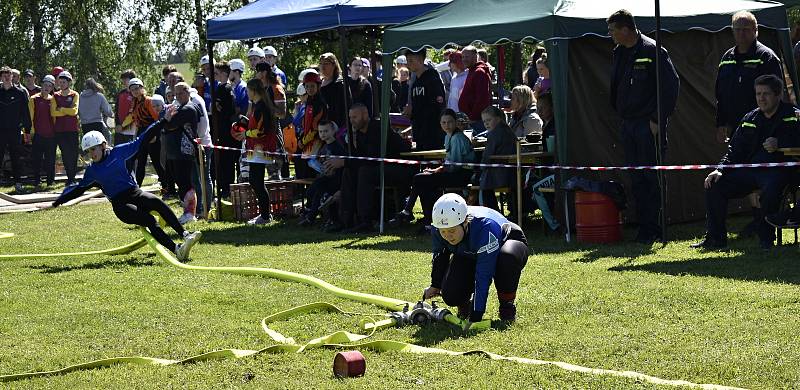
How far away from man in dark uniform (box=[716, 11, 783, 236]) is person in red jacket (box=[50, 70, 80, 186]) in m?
13.9

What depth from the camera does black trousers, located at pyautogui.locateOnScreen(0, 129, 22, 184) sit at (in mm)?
24275

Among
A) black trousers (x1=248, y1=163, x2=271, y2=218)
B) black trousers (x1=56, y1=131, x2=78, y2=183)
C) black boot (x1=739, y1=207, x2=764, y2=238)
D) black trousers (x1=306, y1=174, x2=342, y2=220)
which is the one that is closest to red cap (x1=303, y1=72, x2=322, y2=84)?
black trousers (x1=248, y1=163, x2=271, y2=218)

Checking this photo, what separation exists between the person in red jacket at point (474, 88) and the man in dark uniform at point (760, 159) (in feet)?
14.5

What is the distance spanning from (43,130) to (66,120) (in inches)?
25.5

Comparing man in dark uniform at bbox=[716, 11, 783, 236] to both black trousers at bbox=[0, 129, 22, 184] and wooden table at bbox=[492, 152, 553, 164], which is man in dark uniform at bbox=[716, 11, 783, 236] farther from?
black trousers at bbox=[0, 129, 22, 184]

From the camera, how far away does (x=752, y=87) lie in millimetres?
12695

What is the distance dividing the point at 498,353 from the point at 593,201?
5105 mm

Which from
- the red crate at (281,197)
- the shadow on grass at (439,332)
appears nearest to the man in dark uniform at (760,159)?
the shadow on grass at (439,332)

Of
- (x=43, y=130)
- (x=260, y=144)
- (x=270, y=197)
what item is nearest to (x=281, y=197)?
(x=270, y=197)

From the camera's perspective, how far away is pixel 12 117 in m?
23.8

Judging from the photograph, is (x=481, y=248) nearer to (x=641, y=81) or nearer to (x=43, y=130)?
(x=641, y=81)

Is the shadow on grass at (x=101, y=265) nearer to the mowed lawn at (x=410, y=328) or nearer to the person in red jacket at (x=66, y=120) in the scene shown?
the mowed lawn at (x=410, y=328)

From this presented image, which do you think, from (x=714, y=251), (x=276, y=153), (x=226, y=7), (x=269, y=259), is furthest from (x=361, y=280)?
(x=226, y=7)

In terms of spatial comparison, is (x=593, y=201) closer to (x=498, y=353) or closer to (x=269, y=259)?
(x=269, y=259)
